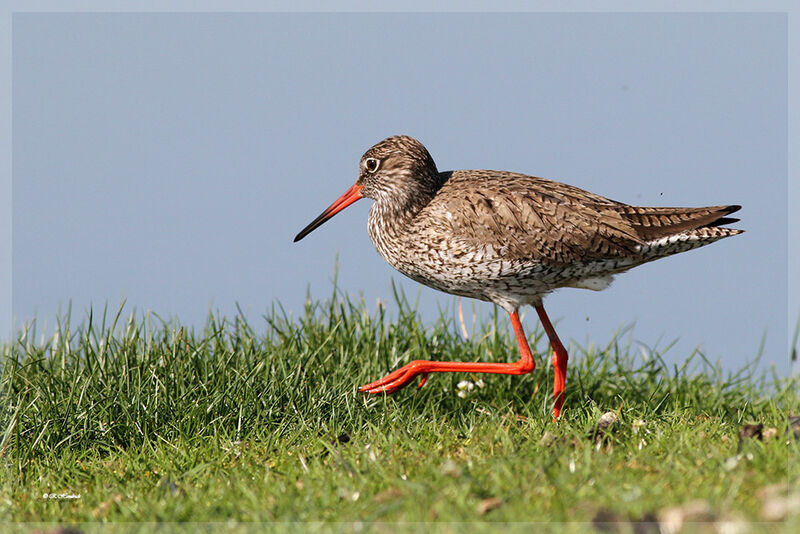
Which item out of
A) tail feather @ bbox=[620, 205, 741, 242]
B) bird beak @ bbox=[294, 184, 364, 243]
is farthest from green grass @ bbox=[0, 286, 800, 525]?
tail feather @ bbox=[620, 205, 741, 242]

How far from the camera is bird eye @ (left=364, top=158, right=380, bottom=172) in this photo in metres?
8.33

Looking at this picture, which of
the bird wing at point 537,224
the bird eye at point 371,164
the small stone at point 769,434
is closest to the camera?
the small stone at point 769,434

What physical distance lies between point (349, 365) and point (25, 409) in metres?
2.87

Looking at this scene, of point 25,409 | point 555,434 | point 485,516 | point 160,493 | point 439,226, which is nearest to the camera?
point 485,516

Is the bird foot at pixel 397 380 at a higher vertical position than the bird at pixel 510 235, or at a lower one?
lower

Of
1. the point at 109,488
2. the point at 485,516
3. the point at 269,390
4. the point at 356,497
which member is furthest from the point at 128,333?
the point at 485,516

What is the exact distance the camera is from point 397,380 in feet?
25.4

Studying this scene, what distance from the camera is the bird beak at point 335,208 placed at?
8.69 metres

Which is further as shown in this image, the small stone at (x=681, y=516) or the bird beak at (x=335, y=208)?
the bird beak at (x=335, y=208)

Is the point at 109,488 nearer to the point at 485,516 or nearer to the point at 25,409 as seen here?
the point at 25,409

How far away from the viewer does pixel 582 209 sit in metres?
7.68

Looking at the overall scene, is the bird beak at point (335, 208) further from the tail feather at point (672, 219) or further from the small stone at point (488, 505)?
the small stone at point (488, 505)

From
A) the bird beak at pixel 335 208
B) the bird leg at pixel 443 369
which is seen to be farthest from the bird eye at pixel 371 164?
the bird leg at pixel 443 369

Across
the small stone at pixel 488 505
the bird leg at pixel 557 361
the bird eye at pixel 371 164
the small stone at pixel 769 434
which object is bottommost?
the small stone at pixel 769 434
